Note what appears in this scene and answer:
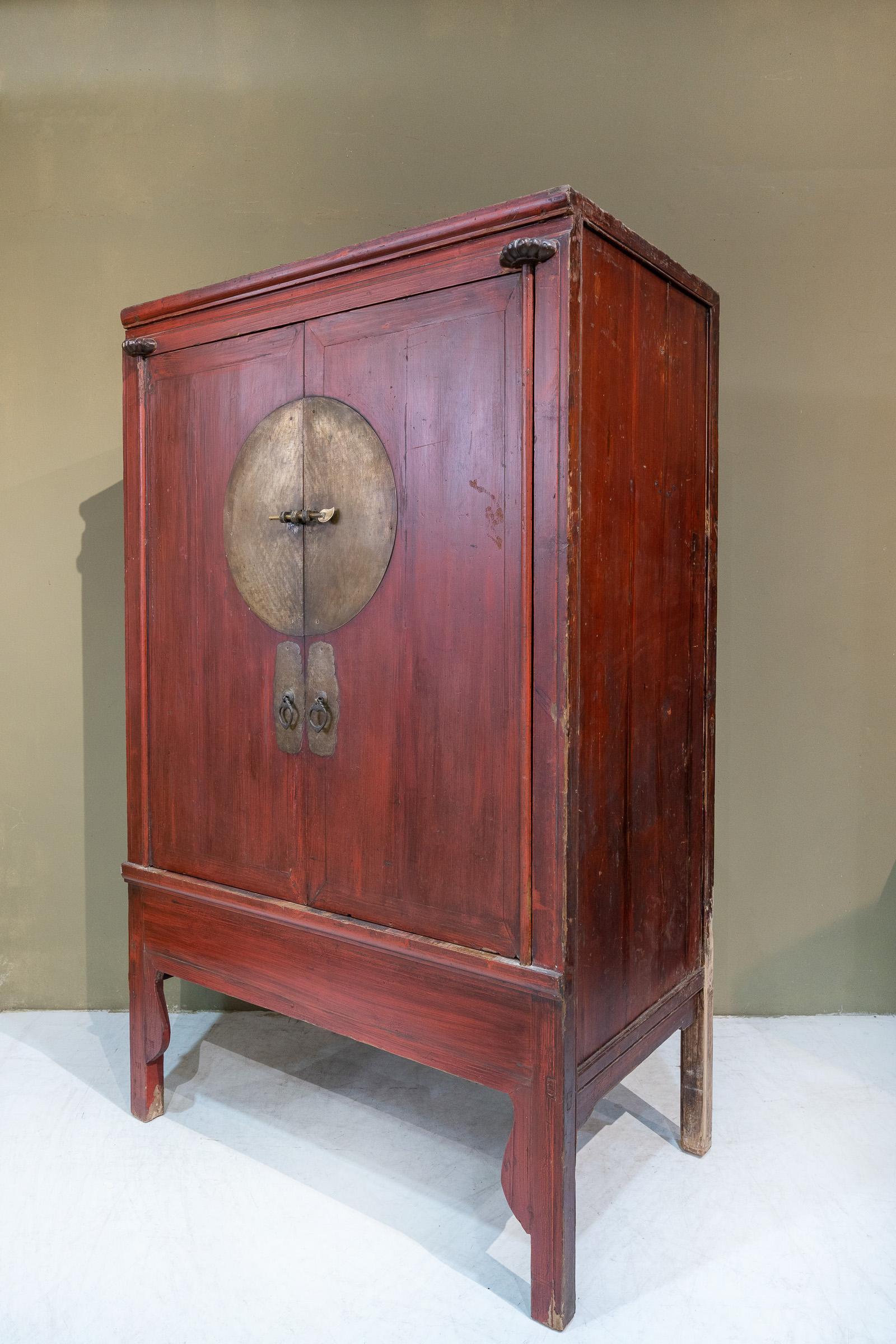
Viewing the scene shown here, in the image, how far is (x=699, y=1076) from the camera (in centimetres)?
201

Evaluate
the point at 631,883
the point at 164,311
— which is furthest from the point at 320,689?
the point at 164,311

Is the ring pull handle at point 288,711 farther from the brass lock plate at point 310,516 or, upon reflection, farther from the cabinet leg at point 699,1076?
the cabinet leg at point 699,1076

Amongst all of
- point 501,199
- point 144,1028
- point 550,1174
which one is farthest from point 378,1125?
point 501,199

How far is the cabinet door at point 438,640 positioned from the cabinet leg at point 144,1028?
2.15 ft

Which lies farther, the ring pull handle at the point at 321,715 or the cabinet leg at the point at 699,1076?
the cabinet leg at the point at 699,1076

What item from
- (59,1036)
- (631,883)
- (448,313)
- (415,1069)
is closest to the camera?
(448,313)

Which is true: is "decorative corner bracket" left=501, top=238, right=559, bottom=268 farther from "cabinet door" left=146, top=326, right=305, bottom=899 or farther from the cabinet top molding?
"cabinet door" left=146, top=326, right=305, bottom=899

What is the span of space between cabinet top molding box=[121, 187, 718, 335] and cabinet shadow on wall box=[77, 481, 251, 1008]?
83cm

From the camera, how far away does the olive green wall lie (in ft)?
8.26

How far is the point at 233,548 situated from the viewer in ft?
6.39

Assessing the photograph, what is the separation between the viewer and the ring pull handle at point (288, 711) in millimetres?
1858

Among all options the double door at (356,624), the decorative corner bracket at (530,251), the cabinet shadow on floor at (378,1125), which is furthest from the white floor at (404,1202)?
the decorative corner bracket at (530,251)

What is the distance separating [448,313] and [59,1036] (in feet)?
7.45

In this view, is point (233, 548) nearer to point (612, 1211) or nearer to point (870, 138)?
point (612, 1211)
